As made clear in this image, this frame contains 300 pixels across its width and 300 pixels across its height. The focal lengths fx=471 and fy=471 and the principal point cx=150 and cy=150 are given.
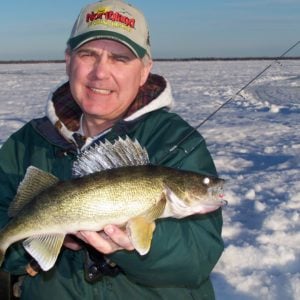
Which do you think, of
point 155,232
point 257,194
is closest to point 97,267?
point 155,232

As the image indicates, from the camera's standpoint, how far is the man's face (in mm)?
2514

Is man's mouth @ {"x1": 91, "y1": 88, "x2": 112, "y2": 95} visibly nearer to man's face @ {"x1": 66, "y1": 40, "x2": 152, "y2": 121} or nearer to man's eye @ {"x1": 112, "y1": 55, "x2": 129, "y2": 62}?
man's face @ {"x1": 66, "y1": 40, "x2": 152, "y2": 121}

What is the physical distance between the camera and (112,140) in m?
2.48

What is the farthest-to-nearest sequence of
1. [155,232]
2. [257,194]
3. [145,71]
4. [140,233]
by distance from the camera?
[257,194], [145,71], [155,232], [140,233]

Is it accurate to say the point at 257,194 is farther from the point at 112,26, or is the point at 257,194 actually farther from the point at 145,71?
the point at 112,26

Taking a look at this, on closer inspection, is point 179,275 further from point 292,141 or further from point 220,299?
point 292,141

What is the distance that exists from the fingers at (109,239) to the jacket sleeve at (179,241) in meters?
0.06

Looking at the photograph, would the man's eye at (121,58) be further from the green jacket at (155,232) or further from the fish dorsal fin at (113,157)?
the fish dorsal fin at (113,157)

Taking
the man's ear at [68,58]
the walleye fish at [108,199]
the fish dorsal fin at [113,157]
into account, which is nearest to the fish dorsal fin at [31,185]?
the walleye fish at [108,199]

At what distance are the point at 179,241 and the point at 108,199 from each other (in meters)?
0.37

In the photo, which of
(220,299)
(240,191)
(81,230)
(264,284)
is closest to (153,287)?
(81,230)

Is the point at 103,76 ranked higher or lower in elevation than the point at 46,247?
higher

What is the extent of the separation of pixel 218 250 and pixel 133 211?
523 millimetres

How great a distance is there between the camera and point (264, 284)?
3232 millimetres
